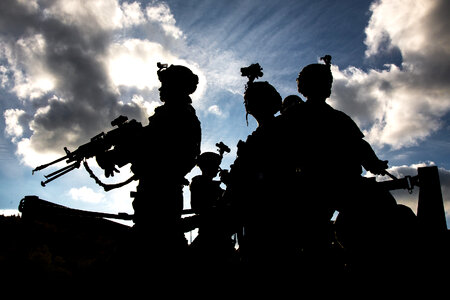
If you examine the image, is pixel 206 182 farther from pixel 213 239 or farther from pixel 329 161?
pixel 329 161

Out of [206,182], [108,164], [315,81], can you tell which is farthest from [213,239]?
[206,182]

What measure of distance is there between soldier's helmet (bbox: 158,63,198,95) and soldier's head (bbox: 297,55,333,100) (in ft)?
5.12

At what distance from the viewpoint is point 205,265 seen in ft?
8.21

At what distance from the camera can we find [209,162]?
5.76 m

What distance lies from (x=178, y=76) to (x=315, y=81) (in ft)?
6.10

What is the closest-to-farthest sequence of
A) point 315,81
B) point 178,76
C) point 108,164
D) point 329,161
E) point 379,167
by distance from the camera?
1. point 329,161
2. point 315,81
3. point 379,167
4. point 178,76
5. point 108,164

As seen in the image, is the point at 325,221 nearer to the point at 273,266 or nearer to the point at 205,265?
the point at 273,266

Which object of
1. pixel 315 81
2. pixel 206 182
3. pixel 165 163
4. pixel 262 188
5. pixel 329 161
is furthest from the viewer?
pixel 206 182

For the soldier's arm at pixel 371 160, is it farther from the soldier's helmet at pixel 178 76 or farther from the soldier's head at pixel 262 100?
the soldier's helmet at pixel 178 76

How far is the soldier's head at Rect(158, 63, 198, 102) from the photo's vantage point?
3484 millimetres

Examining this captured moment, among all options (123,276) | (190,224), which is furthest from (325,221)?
(123,276)

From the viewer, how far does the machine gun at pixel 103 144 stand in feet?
12.5

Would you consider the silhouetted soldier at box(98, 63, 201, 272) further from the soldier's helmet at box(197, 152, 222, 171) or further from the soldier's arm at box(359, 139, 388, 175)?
the soldier's helmet at box(197, 152, 222, 171)

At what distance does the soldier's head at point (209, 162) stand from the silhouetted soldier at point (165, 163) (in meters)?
2.31
